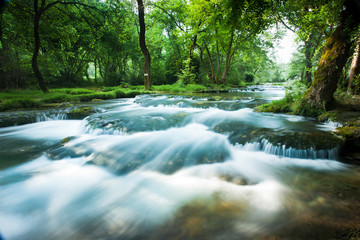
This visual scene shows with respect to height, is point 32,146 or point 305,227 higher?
point 305,227

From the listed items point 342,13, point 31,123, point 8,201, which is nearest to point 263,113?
point 342,13

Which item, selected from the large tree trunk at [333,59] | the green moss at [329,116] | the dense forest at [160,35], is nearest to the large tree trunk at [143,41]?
the dense forest at [160,35]

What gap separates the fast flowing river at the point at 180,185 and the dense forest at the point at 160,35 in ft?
8.39

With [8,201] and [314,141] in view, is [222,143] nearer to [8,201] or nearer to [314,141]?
[314,141]

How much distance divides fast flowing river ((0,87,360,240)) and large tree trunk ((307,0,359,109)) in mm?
1041

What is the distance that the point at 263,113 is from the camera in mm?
6371

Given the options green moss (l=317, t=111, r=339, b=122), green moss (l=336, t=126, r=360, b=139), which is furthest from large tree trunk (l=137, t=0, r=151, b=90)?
green moss (l=336, t=126, r=360, b=139)

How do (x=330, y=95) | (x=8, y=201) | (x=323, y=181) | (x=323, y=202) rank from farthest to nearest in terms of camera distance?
(x=330, y=95)
(x=323, y=181)
(x=8, y=201)
(x=323, y=202)

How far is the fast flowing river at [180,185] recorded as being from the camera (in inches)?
69.8

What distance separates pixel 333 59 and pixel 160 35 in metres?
27.1

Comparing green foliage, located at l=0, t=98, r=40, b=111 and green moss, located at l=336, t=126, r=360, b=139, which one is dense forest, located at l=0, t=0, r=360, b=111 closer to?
green moss, located at l=336, t=126, r=360, b=139

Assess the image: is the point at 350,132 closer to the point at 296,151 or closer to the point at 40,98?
the point at 296,151

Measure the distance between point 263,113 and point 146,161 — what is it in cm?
513

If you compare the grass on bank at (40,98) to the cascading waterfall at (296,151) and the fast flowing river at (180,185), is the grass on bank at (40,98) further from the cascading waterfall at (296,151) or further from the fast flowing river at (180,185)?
the cascading waterfall at (296,151)
